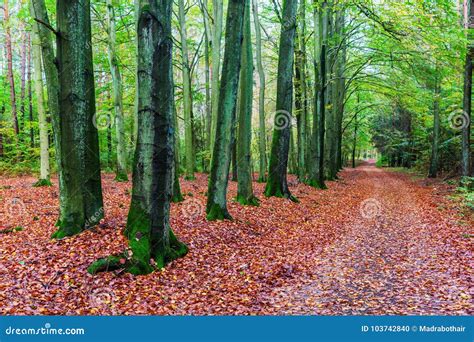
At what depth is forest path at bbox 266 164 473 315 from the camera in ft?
17.5

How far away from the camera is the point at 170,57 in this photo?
646 centimetres

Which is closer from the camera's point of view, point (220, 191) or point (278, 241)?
point (278, 241)

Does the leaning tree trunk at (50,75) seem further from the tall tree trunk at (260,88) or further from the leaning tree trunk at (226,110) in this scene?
the tall tree trunk at (260,88)

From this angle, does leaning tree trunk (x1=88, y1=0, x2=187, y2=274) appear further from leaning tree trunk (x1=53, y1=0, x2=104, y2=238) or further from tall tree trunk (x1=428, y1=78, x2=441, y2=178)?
tall tree trunk (x1=428, y1=78, x2=441, y2=178)

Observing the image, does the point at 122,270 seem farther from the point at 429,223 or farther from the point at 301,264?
the point at 429,223

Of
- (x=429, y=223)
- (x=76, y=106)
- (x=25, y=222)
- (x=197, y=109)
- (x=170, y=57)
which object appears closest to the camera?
(x=170, y=57)

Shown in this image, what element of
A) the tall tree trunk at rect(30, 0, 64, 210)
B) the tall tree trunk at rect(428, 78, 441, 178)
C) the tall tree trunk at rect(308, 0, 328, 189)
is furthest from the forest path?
the tall tree trunk at rect(428, 78, 441, 178)

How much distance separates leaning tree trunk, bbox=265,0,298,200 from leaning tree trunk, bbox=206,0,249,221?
3908mm

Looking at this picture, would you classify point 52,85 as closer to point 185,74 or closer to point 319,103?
point 185,74

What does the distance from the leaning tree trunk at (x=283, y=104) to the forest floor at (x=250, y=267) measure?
2676 millimetres

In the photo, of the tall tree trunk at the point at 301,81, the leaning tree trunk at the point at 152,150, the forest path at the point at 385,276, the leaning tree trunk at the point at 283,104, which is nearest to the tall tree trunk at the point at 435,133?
the tall tree trunk at the point at 301,81

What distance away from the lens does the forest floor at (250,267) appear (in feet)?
17.2

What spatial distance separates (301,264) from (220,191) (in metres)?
3.38

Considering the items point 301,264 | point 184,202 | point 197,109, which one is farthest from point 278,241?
point 197,109
